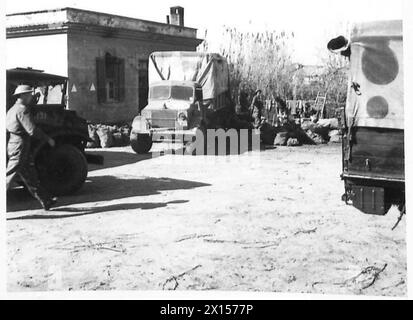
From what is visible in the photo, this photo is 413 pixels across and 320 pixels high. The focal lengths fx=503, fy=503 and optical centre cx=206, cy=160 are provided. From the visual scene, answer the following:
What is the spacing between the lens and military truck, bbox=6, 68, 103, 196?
5.89 metres

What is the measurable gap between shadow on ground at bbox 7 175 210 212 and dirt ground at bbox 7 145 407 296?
0.03 metres

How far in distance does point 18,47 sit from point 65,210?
21.6 ft

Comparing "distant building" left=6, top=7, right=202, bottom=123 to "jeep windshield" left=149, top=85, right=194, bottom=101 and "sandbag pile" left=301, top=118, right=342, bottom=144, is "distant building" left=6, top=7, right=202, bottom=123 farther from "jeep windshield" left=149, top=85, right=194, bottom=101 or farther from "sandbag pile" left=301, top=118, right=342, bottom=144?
"sandbag pile" left=301, top=118, right=342, bottom=144

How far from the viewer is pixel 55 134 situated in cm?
617

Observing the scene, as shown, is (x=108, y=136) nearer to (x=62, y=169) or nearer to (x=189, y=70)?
(x=189, y=70)

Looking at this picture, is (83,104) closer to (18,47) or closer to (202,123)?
(18,47)

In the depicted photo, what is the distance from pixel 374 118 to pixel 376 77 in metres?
0.35

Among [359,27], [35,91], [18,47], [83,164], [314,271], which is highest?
[18,47]

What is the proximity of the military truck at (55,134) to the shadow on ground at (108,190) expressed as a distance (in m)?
0.24

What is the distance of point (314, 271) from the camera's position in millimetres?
3777

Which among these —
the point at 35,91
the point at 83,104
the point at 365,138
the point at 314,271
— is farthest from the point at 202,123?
the point at 314,271

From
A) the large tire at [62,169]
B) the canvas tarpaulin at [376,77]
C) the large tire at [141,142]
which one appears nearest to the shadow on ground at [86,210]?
the large tire at [62,169]

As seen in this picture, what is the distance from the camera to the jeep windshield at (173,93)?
10969mm

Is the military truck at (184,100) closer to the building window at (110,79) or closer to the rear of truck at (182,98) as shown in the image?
the rear of truck at (182,98)
